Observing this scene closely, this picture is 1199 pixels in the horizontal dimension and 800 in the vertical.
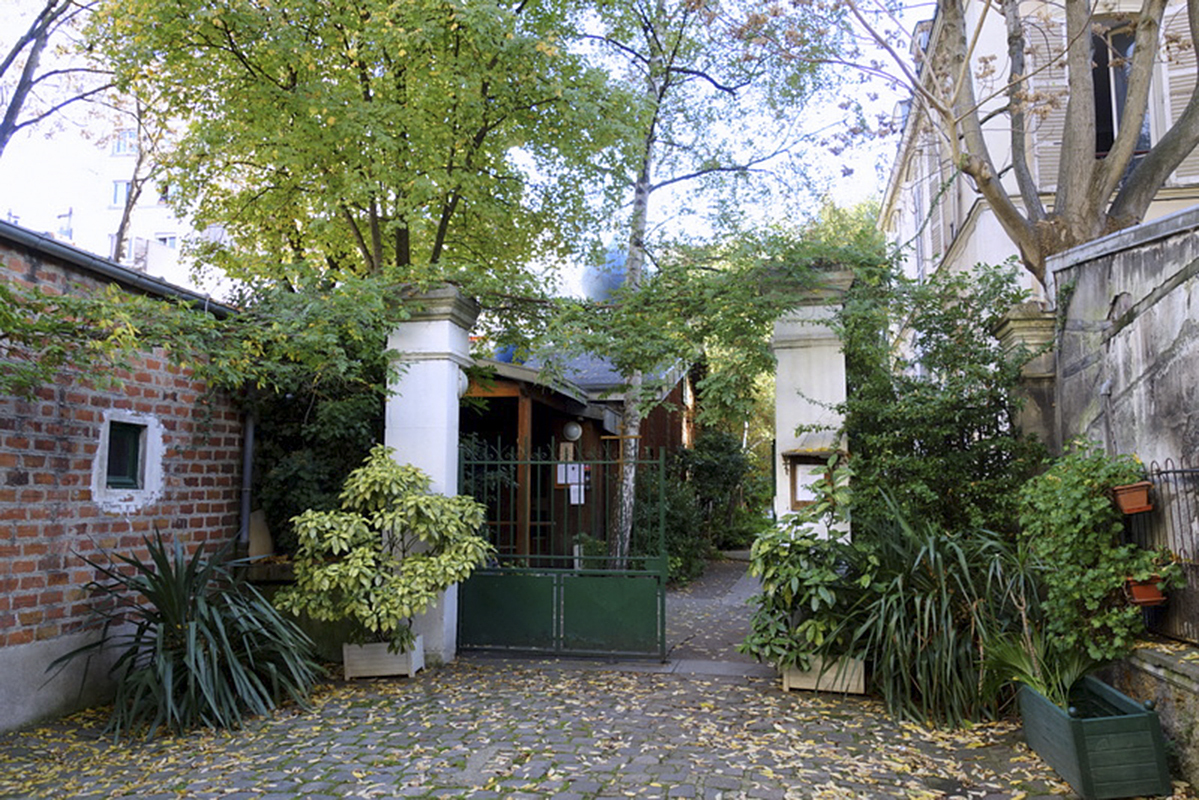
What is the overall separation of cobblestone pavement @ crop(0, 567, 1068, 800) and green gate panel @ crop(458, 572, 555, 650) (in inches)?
33.1

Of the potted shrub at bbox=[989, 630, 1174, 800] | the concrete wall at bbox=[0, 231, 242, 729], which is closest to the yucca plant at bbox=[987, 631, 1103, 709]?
the potted shrub at bbox=[989, 630, 1174, 800]

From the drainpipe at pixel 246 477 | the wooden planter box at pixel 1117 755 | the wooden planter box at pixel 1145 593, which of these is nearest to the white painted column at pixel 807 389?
the wooden planter box at pixel 1145 593

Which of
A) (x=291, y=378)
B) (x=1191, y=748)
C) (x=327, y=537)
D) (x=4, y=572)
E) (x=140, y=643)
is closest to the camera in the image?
(x=1191, y=748)

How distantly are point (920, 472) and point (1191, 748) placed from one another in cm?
254

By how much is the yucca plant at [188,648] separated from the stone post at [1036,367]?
5428 millimetres

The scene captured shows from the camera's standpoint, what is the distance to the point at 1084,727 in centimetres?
398

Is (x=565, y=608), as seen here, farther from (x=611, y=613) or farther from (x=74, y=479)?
(x=74, y=479)

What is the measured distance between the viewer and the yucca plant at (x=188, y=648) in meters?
5.19

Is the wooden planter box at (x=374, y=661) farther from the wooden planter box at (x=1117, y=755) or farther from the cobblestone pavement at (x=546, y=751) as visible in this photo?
the wooden planter box at (x=1117, y=755)

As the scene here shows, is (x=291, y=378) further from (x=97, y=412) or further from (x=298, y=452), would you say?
(x=97, y=412)

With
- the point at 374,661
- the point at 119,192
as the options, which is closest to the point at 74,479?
the point at 374,661

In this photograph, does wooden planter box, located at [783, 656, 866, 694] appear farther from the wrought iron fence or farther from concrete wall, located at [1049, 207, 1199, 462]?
concrete wall, located at [1049, 207, 1199, 462]

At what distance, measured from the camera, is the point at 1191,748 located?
4.04 m

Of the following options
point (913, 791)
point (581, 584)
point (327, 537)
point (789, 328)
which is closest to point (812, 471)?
point (789, 328)
